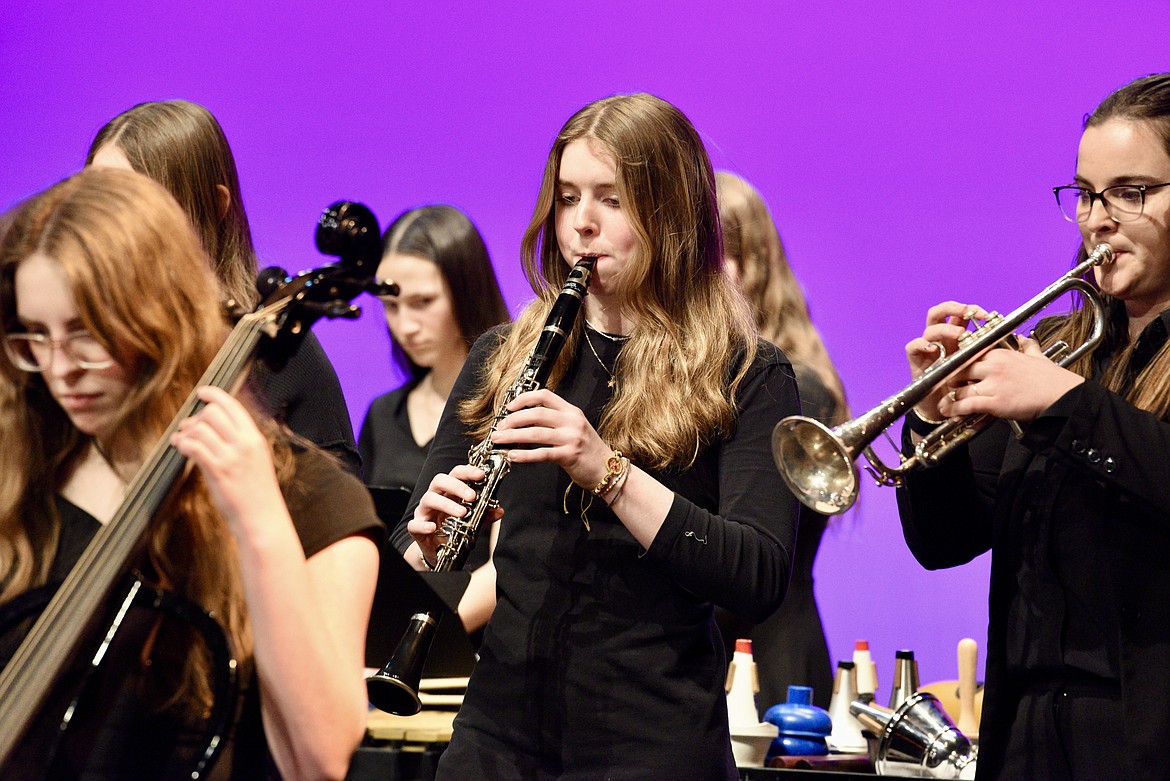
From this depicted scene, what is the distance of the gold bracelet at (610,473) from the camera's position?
1819 mm

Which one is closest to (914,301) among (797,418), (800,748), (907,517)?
(800,748)

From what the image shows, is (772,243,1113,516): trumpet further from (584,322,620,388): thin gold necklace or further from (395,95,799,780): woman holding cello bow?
(584,322,620,388): thin gold necklace

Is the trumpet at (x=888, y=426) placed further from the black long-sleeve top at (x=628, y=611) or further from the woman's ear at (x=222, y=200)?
the woman's ear at (x=222, y=200)

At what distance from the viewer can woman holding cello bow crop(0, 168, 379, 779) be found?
4.09 feet

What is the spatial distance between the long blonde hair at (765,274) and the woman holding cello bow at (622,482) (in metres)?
1.47

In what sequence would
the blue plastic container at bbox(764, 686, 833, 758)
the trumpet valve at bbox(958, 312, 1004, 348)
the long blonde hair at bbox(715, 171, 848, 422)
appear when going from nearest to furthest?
1. the trumpet valve at bbox(958, 312, 1004, 348)
2. the blue plastic container at bbox(764, 686, 833, 758)
3. the long blonde hair at bbox(715, 171, 848, 422)

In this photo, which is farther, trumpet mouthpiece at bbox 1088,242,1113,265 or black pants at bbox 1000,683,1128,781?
trumpet mouthpiece at bbox 1088,242,1113,265

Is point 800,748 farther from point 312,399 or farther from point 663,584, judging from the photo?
point 312,399

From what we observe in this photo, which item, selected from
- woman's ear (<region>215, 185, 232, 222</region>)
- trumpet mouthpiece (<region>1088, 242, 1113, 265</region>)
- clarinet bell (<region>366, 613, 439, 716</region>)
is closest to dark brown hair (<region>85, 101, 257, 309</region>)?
woman's ear (<region>215, 185, 232, 222</region>)

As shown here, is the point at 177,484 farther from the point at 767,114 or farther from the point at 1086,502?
the point at 767,114

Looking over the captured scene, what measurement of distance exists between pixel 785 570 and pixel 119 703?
962 mm

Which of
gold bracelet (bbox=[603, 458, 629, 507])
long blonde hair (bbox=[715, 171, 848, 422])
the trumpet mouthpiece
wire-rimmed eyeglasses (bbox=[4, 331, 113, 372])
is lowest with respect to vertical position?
wire-rimmed eyeglasses (bbox=[4, 331, 113, 372])

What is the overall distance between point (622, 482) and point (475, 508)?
21 cm

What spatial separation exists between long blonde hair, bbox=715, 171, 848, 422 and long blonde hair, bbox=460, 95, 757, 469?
1462 millimetres
